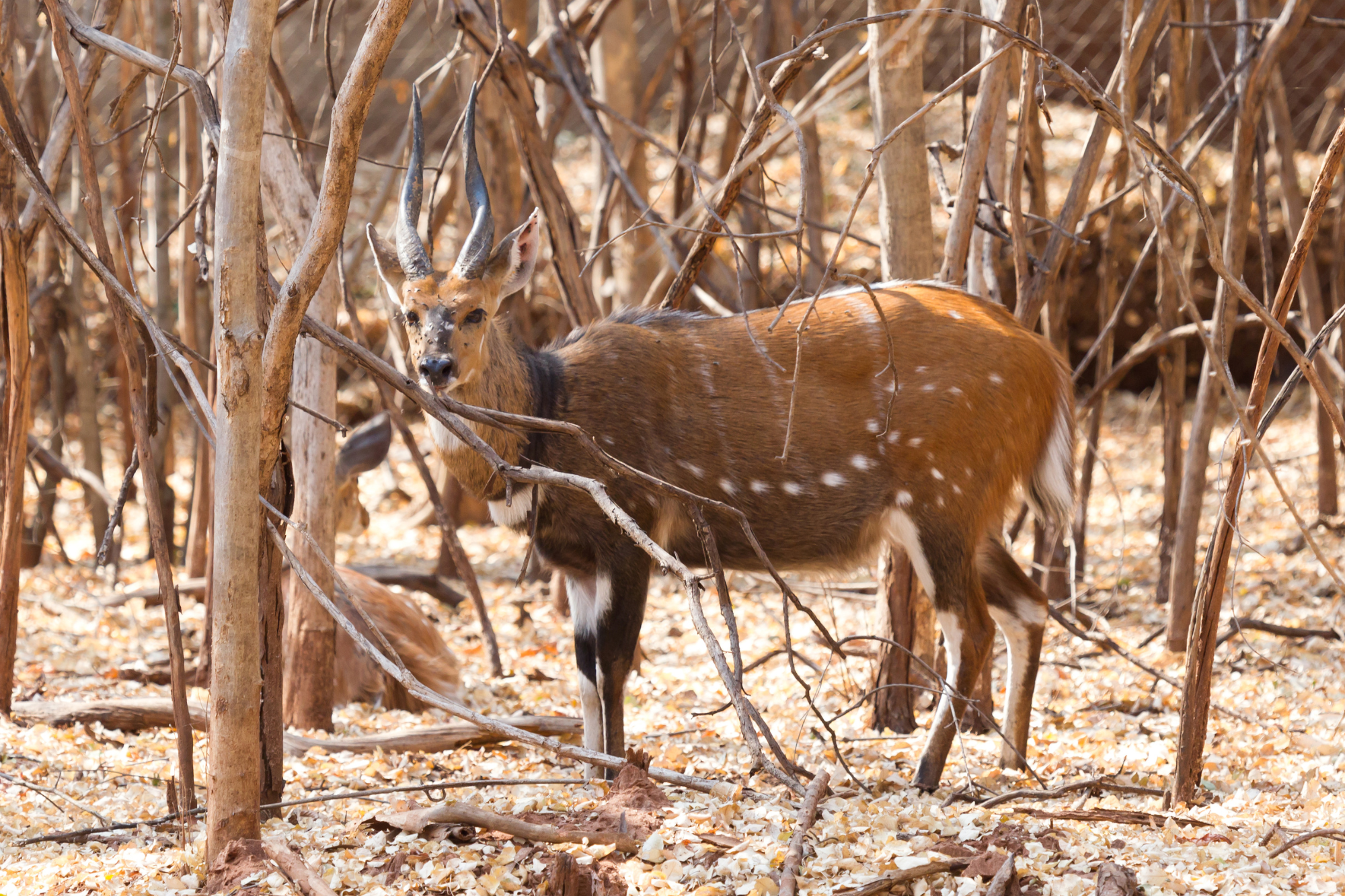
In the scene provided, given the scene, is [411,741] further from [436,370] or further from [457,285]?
[457,285]

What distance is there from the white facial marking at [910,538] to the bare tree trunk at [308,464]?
191 centimetres

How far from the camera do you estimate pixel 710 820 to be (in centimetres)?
306

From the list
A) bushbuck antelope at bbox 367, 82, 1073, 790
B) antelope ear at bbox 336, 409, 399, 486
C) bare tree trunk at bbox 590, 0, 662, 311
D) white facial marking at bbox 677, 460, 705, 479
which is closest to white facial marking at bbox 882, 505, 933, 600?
bushbuck antelope at bbox 367, 82, 1073, 790

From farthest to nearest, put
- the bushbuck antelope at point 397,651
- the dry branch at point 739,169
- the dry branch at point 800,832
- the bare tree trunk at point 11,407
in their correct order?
1. the bushbuck antelope at point 397,651
2. the bare tree trunk at point 11,407
3. the dry branch at point 739,169
4. the dry branch at point 800,832

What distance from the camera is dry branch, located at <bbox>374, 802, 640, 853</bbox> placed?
2891 millimetres

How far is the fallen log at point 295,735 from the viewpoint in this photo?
163 inches

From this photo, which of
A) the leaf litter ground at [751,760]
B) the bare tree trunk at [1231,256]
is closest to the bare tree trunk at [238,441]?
the leaf litter ground at [751,760]

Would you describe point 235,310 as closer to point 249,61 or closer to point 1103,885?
point 249,61

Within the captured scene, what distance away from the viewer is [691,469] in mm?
4242

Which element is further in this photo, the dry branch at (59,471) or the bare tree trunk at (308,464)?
the dry branch at (59,471)

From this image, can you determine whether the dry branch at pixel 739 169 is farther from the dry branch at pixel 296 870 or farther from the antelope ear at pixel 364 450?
the antelope ear at pixel 364 450

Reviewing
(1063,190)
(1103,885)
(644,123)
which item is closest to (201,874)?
(1103,885)

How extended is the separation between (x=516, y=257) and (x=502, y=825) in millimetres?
2143

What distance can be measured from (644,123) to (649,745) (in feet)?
14.9
